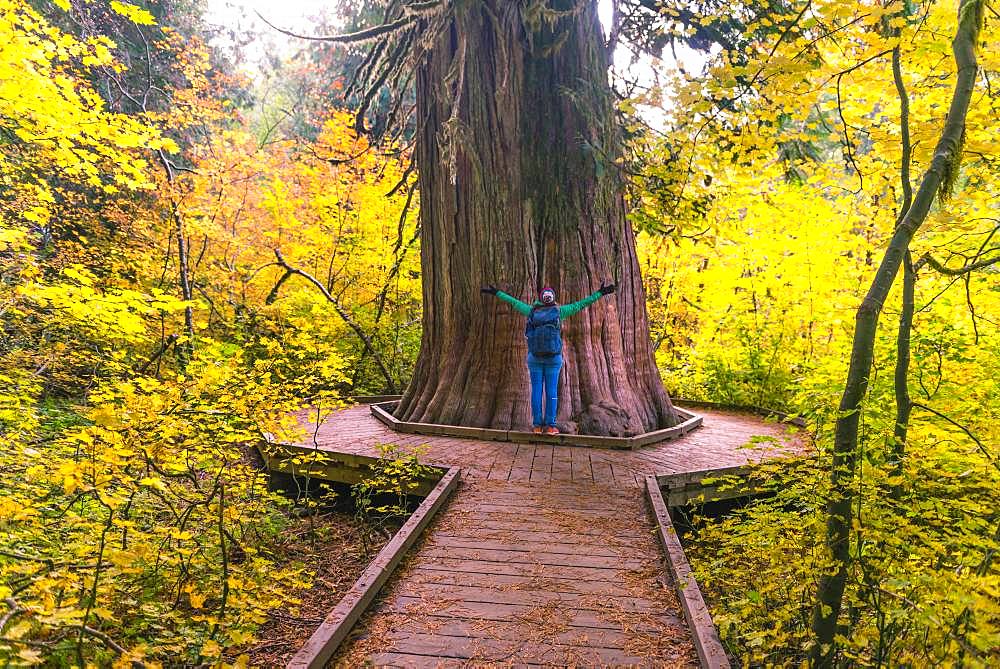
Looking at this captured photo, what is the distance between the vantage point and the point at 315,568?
4602mm

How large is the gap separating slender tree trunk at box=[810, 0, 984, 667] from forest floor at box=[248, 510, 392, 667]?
8.54 ft

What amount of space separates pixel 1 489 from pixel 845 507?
5024 mm

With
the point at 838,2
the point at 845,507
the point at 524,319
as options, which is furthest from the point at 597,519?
the point at 838,2

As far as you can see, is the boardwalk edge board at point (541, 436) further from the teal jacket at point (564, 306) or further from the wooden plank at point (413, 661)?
the wooden plank at point (413, 661)

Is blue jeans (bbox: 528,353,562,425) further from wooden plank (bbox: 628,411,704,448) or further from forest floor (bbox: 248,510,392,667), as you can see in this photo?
forest floor (bbox: 248,510,392,667)

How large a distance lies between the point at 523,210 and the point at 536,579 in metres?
4.75

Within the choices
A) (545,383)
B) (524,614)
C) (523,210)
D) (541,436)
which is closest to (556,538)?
(524,614)

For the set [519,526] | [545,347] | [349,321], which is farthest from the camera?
[349,321]

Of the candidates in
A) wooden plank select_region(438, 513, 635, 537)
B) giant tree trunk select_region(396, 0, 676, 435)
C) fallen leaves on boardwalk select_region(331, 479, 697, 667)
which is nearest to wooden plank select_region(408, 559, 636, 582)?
fallen leaves on boardwalk select_region(331, 479, 697, 667)

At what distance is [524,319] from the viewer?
7.01 m

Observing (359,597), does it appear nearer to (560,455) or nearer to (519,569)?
(519,569)

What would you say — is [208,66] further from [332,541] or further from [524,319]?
[332,541]

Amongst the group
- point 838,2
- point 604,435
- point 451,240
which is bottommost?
point 604,435

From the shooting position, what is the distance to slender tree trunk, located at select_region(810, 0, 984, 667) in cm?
240
